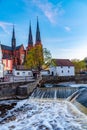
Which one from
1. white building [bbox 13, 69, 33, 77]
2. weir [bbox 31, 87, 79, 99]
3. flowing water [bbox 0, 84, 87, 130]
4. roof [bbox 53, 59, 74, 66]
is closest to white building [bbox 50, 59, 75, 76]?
roof [bbox 53, 59, 74, 66]

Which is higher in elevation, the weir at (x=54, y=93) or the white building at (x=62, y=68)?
the white building at (x=62, y=68)

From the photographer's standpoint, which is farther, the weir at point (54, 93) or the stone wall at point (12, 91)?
the stone wall at point (12, 91)

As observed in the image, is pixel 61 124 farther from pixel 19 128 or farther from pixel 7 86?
pixel 7 86

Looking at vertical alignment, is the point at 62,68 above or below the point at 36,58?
below

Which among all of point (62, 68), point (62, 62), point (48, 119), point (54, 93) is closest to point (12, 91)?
point (54, 93)

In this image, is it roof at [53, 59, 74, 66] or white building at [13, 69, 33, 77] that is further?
roof at [53, 59, 74, 66]

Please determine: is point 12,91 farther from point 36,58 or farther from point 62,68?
point 62,68

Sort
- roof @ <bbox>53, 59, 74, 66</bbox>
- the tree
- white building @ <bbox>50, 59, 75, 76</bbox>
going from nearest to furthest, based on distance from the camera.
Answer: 1. the tree
2. white building @ <bbox>50, 59, 75, 76</bbox>
3. roof @ <bbox>53, 59, 74, 66</bbox>

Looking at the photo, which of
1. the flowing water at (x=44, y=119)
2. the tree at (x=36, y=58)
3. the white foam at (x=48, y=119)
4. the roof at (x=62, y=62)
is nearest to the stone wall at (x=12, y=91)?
the flowing water at (x=44, y=119)

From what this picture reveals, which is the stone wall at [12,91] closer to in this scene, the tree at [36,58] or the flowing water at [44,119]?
the flowing water at [44,119]

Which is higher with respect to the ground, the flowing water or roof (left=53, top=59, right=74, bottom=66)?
roof (left=53, top=59, right=74, bottom=66)

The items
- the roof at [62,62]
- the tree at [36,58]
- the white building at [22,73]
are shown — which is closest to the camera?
the white building at [22,73]

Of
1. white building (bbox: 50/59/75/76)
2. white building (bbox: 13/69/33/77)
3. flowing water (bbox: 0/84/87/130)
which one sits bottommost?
flowing water (bbox: 0/84/87/130)

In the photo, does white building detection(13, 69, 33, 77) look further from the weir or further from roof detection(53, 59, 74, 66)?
the weir
